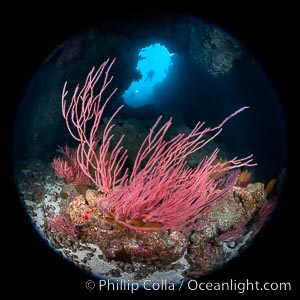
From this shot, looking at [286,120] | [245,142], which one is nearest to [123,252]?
[286,120]

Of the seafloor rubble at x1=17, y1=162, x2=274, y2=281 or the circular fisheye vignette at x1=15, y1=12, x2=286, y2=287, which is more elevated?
the circular fisheye vignette at x1=15, y1=12, x2=286, y2=287

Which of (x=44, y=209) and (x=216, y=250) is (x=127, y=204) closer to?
(x=216, y=250)

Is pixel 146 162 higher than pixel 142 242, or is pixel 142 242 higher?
pixel 146 162

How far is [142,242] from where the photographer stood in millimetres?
3396

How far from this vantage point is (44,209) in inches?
178

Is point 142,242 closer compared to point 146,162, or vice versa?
point 142,242

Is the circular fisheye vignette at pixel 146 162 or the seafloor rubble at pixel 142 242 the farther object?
the seafloor rubble at pixel 142 242

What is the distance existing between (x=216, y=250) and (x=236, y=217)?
33.7 inches

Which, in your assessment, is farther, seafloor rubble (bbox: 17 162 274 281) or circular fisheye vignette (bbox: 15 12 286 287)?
seafloor rubble (bbox: 17 162 274 281)

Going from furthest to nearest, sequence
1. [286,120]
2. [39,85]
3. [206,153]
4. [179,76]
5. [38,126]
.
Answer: [179,76], [206,153], [38,126], [39,85], [286,120]

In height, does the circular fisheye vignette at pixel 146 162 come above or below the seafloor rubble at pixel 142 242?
above

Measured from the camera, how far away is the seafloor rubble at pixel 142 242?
3377 millimetres

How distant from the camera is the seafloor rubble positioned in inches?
133

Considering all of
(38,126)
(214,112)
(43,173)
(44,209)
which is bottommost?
(44,209)
